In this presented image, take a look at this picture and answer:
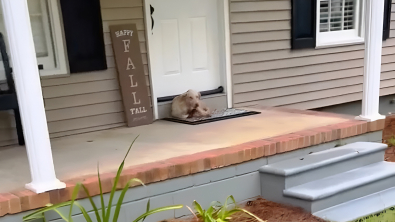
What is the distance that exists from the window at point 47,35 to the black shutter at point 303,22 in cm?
263

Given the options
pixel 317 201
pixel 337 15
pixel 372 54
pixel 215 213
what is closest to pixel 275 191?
pixel 317 201

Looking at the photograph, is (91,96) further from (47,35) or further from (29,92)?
(29,92)

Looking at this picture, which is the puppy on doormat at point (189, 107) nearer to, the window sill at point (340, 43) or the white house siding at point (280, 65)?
the white house siding at point (280, 65)

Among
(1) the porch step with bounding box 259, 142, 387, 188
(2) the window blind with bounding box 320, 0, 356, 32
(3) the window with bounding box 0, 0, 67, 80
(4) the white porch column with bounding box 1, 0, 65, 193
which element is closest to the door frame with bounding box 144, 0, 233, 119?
(3) the window with bounding box 0, 0, 67, 80

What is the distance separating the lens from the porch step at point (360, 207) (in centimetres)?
238

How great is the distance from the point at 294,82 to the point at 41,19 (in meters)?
2.93

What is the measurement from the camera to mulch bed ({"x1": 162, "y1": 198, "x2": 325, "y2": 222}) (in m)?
2.31

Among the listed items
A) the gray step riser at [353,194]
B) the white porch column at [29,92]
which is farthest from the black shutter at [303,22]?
the white porch column at [29,92]

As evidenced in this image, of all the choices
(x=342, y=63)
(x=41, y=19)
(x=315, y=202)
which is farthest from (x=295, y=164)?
(x=342, y=63)

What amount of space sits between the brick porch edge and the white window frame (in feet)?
5.51

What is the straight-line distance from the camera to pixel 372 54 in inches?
121

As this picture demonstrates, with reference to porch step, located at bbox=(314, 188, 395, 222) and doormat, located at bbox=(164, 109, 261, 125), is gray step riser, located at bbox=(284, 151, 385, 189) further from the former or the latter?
doormat, located at bbox=(164, 109, 261, 125)

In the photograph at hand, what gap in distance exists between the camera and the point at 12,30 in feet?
5.88

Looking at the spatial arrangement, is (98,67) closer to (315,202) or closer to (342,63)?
(315,202)
